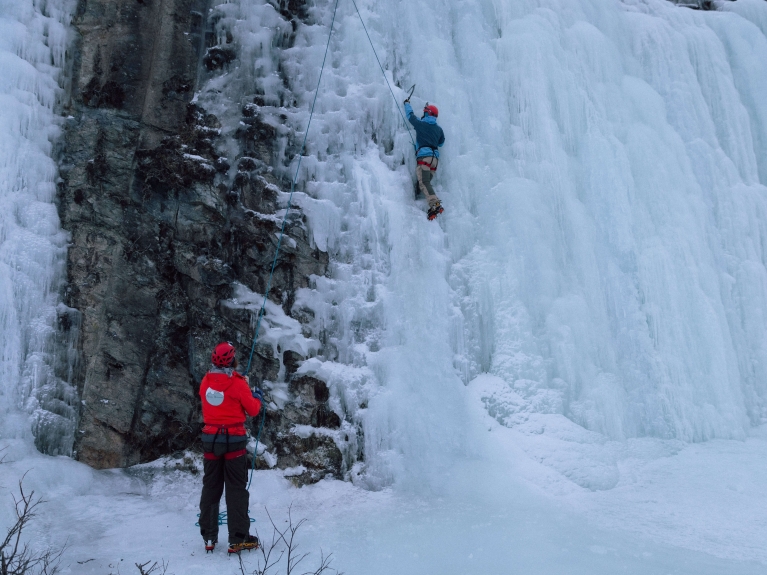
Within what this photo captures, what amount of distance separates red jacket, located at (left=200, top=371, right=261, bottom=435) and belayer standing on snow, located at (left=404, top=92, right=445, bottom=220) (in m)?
2.96

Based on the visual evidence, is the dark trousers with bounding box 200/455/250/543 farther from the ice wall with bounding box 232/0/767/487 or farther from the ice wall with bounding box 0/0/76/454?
the ice wall with bounding box 0/0/76/454

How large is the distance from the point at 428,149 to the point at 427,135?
0.51 ft

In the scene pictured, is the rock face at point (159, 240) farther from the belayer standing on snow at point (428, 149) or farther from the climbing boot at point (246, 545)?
the climbing boot at point (246, 545)

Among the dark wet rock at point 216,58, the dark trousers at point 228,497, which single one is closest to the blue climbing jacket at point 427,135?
the dark wet rock at point 216,58

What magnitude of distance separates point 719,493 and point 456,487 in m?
2.26

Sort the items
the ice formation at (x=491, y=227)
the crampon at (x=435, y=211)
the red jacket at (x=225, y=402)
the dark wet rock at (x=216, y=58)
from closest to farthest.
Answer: the red jacket at (x=225, y=402) → the ice formation at (x=491, y=227) → the crampon at (x=435, y=211) → the dark wet rock at (x=216, y=58)

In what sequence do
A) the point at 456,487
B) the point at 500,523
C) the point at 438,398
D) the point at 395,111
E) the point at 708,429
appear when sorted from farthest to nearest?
the point at 395,111 < the point at 708,429 < the point at 438,398 < the point at 456,487 < the point at 500,523

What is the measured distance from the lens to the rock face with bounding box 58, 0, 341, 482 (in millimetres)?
5500

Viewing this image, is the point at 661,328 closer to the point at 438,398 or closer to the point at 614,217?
the point at 614,217

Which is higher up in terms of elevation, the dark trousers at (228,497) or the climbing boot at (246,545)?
the dark trousers at (228,497)

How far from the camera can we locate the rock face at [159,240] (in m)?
5.50

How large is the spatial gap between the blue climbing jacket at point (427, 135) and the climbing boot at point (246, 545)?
3912 mm

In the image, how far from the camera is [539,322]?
19.7 feet

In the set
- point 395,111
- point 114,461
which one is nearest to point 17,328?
point 114,461
